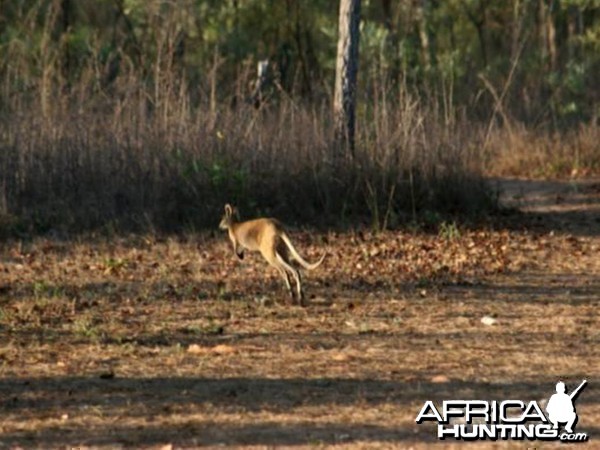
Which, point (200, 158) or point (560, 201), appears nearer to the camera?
point (200, 158)

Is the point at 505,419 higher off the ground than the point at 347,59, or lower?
lower

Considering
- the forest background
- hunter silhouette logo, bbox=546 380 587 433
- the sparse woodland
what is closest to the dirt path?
the sparse woodland

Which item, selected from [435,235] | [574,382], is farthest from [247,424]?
[435,235]

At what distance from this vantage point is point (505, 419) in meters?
7.77

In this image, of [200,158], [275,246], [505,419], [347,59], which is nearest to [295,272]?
[275,246]

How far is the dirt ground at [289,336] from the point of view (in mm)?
7785

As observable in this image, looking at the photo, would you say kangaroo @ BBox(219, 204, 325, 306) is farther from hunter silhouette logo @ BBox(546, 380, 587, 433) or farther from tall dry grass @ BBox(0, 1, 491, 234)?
hunter silhouette logo @ BBox(546, 380, 587, 433)

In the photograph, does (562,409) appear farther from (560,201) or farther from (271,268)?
(560,201)

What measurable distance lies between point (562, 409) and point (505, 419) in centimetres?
32

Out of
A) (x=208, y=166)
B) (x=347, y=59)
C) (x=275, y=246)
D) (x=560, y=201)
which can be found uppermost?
(x=347, y=59)

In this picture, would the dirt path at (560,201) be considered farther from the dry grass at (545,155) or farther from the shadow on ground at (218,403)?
the shadow on ground at (218,403)

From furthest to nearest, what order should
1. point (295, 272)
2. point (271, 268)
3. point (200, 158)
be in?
1. point (200, 158)
2. point (271, 268)
3. point (295, 272)

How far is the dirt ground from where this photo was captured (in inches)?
307

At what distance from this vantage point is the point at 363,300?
11555 millimetres
